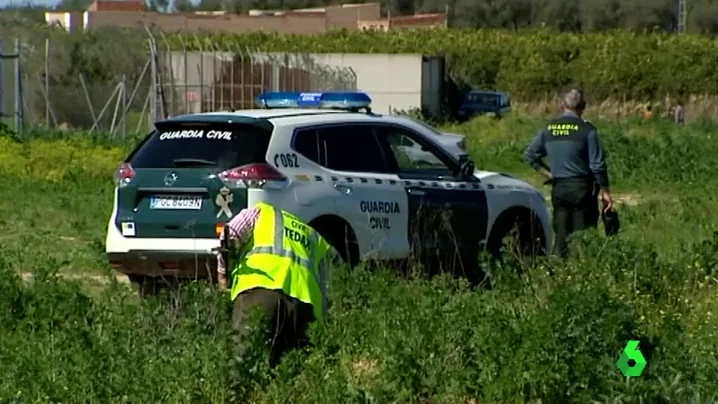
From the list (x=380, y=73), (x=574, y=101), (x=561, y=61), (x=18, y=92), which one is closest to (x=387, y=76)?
(x=380, y=73)

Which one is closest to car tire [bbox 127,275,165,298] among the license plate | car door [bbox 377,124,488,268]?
the license plate

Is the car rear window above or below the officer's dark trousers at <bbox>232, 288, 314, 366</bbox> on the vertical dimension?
above

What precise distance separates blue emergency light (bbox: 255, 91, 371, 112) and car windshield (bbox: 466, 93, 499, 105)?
1656 inches

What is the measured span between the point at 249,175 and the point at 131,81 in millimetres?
32511

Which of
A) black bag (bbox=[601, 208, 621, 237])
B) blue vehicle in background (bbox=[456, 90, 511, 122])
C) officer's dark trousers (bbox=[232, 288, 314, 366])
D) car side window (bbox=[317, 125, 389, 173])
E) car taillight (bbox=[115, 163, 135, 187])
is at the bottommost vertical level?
blue vehicle in background (bbox=[456, 90, 511, 122])

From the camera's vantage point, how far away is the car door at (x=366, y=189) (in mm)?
11242

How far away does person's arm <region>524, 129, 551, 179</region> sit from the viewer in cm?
1204

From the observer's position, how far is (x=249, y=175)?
10.6 m

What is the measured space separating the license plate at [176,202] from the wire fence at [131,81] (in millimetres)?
19952

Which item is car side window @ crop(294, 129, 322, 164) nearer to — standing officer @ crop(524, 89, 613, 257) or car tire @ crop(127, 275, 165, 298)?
car tire @ crop(127, 275, 165, 298)

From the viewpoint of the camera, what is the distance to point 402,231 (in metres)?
11.6

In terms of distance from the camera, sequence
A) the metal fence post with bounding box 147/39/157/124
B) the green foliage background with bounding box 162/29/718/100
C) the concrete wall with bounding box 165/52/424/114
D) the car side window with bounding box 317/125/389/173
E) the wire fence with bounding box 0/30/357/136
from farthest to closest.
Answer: the green foliage background with bounding box 162/29/718/100
the concrete wall with bounding box 165/52/424/114
the wire fence with bounding box 0/30/357/136
the metal fence post with bounding box 147/39/157/124
the car side window with bounding box 317/125/389/173

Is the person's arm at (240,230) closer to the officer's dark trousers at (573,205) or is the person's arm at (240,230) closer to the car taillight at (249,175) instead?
the car taillight at (249,175)

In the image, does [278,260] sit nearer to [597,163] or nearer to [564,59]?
[597,163]
